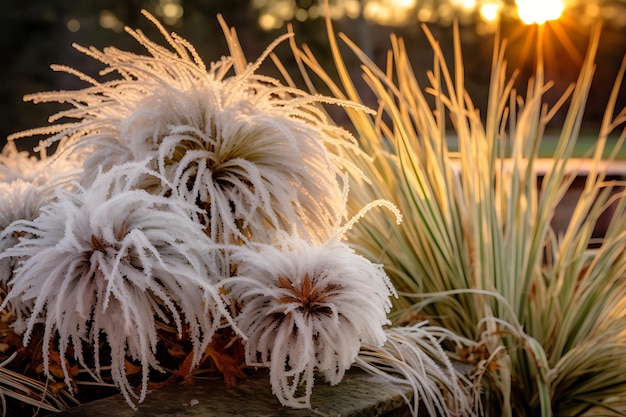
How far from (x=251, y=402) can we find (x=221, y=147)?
1.39 ft

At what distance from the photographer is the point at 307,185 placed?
1.36 m

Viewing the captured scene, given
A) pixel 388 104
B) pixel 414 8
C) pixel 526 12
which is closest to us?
pixel 388 104

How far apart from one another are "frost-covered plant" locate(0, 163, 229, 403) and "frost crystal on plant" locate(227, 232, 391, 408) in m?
0.07

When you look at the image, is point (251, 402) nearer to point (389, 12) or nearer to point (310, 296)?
point (310, 296)

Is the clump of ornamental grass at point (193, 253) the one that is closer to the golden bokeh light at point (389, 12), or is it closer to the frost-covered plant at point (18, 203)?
the frost-covered plant at point (18, 203)

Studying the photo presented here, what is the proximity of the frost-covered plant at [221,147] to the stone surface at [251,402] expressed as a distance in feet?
0.82

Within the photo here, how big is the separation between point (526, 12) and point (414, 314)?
176 cm

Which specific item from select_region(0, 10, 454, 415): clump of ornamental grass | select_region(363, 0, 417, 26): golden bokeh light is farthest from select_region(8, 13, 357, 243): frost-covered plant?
select_region(363, 0, 417, 26): golden bokeh light

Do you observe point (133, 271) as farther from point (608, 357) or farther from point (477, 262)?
point (608, 357)

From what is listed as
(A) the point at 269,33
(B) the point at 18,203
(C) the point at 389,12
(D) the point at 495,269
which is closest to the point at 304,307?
(B) the point at 18,203

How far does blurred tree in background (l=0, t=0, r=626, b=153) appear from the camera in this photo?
12.6 m

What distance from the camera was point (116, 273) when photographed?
1.10 metres

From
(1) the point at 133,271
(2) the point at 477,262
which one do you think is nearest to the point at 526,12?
A: (2) the point at 477,262

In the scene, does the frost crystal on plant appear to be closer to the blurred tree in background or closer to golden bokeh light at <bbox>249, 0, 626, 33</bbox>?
the blurred tree in background
